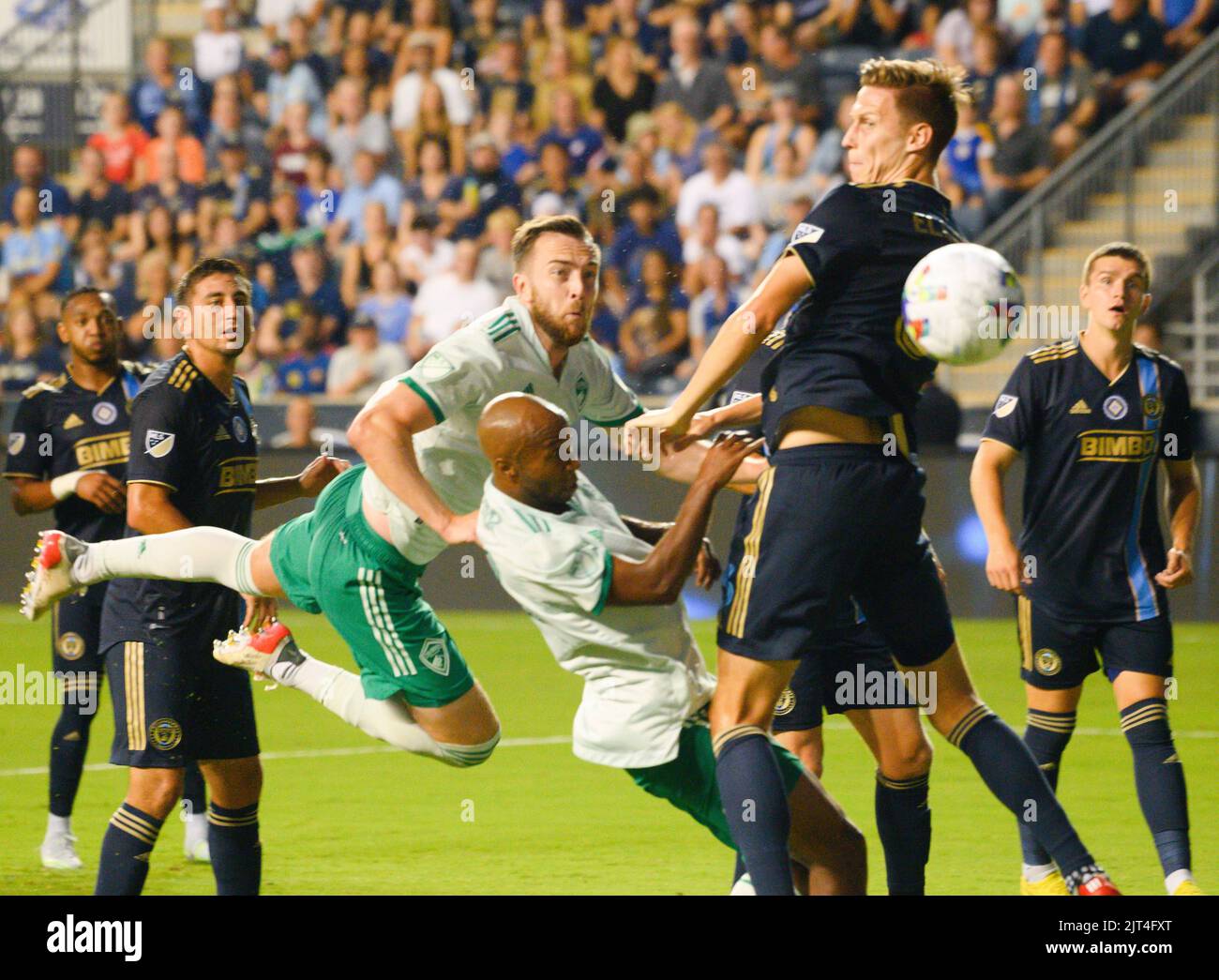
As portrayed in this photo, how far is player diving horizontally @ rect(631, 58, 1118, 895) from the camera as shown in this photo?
15.3 feet

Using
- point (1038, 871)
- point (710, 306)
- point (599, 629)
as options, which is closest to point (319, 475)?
point (599, 629)

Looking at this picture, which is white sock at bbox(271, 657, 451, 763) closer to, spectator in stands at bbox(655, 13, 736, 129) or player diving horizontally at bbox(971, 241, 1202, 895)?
player diving horizontally at bbox(971, 241, 1202, 895)

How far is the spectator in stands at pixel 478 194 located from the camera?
53.3ft

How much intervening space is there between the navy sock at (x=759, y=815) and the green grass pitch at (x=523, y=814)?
1537 millimetres

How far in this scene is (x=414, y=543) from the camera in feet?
18.1

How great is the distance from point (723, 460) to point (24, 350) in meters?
12.8

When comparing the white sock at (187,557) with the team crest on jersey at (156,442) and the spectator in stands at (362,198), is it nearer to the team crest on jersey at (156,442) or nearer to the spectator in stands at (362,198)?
the team crest on jersey at (156,442)

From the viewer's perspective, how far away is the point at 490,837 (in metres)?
7.07

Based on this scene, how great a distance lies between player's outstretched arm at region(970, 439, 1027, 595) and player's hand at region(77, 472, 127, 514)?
2.90 m

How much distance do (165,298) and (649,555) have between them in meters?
12.6

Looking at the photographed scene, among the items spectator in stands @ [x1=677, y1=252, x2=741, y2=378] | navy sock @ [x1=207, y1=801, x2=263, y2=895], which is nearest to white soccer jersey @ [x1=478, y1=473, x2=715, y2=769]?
navy sock @ [x1=207, y1=801, x2=263, y2=895]

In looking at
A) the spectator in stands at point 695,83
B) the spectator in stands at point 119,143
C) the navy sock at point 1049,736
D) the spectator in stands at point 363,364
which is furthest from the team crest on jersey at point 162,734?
the spectator in stands at point 119,143
